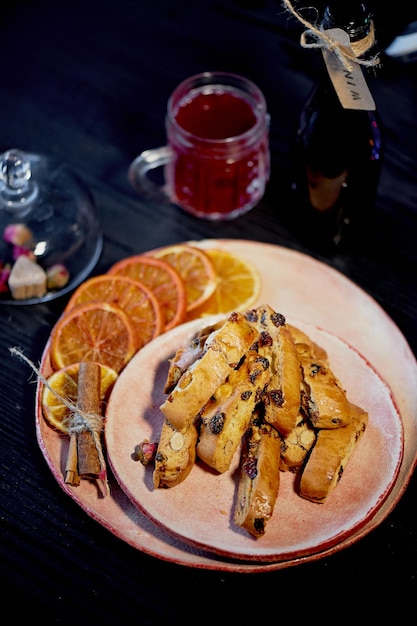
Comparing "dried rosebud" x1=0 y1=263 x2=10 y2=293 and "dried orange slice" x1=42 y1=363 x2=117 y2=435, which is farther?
"dried rosebud" x1=0 y1=263 x2=10 y2=293

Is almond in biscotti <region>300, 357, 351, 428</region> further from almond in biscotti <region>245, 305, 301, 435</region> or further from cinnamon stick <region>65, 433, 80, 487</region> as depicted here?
cinnamon stick <region>65, 433, 80, 487</region>

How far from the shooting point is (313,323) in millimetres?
2137

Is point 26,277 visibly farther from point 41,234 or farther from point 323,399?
point 323,399

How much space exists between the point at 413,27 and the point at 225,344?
181cm

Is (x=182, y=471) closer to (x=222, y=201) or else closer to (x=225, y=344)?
(x=225, y=344)

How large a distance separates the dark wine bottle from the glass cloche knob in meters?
0.69

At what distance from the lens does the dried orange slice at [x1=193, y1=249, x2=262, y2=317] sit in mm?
2184

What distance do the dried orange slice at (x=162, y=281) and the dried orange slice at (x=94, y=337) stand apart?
0.12 m

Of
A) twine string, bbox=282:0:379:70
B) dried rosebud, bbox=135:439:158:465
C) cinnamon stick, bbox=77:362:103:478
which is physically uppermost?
twine string, bbox=282:0:379:70

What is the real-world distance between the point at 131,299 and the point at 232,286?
0.98 ft

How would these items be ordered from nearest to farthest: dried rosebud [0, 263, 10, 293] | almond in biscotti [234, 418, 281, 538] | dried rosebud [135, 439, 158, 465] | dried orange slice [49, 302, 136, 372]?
almond in biscotti [234, 418, 281, 538] < dried rosebud [135, 439, 158, 465] < dried orange slice [49, 302, 136, 372] < dried rosebud [0, 263, 10, 293]

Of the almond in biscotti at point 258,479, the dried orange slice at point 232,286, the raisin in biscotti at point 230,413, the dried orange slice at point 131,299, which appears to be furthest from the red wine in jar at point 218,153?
the almond in biscotti at point 258,479

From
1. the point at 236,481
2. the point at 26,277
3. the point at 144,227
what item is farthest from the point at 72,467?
the point at 144,227

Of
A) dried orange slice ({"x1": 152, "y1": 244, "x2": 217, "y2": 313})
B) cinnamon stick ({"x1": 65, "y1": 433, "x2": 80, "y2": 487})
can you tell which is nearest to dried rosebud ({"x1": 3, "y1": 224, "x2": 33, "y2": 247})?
dried orange slice ({"x1": 152, "y1": 244, "x2": 217, "y2": 313})
